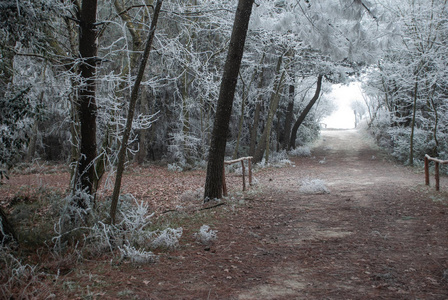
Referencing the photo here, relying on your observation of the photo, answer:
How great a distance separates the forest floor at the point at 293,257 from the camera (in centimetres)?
310

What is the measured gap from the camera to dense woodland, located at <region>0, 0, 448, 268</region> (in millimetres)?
4270

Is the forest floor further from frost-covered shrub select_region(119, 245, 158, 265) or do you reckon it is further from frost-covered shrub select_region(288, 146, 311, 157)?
frost-covered shrub select_region(288, 146, 311, 157)

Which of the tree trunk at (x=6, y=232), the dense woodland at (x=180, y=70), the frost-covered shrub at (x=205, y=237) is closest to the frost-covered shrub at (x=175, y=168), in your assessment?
the dense woodland at (x=180, y=70)

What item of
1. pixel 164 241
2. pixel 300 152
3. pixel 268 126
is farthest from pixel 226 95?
pixel 300 152

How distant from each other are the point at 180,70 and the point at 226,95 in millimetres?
7277

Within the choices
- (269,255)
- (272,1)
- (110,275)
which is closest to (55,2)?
(110,275)

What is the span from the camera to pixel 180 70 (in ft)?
44.5

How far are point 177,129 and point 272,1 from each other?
769 centimetres

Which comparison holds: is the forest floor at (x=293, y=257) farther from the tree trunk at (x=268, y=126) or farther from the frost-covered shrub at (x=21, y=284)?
the tree trunk at (x=268, y=126)

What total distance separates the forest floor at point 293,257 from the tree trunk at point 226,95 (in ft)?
1.63

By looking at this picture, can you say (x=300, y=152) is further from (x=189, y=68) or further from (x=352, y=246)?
(x=352, y=246)

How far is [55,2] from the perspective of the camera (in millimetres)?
4230

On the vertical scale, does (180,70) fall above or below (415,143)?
above

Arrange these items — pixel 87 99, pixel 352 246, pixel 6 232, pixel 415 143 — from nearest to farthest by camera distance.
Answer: pixel 6 232
pixel 352 246
pixel 87 99
pixel 415 143
